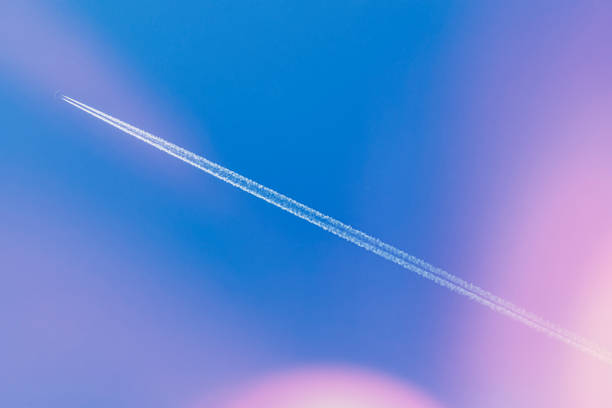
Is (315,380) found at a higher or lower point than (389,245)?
lower

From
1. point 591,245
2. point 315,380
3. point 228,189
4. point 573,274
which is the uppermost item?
point 591,245

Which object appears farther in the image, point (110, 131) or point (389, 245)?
point (389, 245)

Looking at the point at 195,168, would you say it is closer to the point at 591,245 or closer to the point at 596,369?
the point at 591,245

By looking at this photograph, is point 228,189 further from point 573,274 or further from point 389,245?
point 573,274

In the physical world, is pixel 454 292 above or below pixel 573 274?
below

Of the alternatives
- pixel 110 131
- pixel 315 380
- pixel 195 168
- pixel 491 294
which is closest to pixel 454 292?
pixel 491 294

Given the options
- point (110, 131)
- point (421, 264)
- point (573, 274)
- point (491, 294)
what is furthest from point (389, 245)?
point (110, 131)
